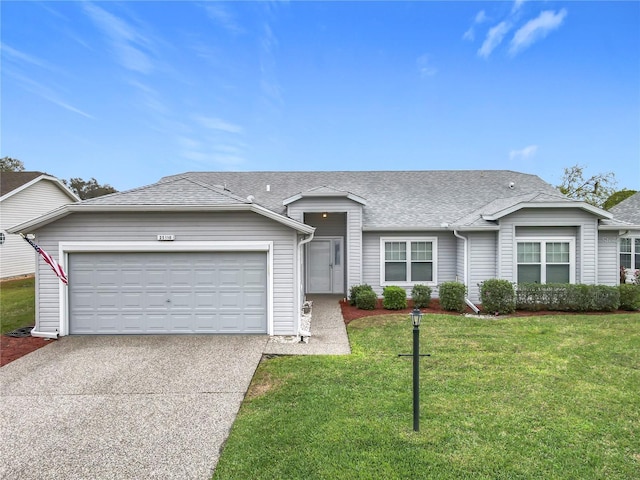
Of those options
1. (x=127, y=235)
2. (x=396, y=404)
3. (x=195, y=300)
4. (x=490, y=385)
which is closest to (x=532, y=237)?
(x=490, y=385)

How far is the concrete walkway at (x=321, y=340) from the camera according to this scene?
751 centimetres

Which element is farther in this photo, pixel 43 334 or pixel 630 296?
pixel 630 296

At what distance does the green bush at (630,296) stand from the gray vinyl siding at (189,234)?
10.9 meters

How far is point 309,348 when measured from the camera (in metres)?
7.74

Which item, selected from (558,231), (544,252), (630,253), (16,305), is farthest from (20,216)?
(630,253)

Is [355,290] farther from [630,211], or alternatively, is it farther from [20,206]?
[20,206]

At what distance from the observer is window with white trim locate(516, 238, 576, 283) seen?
38.8 feet

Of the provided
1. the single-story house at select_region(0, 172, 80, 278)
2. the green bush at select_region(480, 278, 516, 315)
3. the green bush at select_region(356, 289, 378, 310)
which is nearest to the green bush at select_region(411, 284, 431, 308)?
the green bush at select_region(356, 289, 378, 310)

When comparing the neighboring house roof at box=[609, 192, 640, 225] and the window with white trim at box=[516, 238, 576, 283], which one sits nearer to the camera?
the window with white trim at box=[516, 238, 576, 283]

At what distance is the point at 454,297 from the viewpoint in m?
11.0

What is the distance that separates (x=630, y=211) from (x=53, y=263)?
77.3ft

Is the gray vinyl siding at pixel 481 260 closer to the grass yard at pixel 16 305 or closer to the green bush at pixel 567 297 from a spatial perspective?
the green bush at pixel 567 297

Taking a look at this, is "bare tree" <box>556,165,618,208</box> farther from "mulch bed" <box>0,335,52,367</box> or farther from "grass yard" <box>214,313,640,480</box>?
"mulch bed" <box>0,335,52,367</box>

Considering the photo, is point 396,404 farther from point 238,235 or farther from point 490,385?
point 238,235
